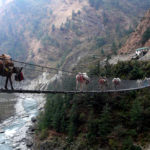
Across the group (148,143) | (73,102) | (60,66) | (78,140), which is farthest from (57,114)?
(60,66)

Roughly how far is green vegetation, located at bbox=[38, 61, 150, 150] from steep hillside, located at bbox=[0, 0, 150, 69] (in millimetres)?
27073

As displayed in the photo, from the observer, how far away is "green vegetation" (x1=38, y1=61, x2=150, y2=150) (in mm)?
10141

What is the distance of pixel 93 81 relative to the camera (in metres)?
9.42

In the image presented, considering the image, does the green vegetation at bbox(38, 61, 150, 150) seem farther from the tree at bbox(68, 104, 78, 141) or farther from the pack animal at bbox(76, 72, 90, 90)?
the pack animal at bbox(76, 72, 90, 90)

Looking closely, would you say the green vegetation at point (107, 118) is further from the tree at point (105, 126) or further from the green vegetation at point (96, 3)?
the green vegetation at point (96, 3)

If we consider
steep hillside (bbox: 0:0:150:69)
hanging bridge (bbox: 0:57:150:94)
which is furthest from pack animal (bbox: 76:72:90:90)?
steep hillside (bbox: 0:0:150:69)

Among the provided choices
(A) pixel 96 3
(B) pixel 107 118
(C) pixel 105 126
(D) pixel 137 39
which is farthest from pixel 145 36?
(A) pixel 96 3

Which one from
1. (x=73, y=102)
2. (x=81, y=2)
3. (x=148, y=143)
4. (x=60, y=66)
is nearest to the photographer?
(x=148, y=143)

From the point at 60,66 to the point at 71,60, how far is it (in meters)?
2.84

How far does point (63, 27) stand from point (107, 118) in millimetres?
50284

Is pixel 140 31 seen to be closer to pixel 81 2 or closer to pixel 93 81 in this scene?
pixel 93 81

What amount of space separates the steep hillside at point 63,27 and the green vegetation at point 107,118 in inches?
1066

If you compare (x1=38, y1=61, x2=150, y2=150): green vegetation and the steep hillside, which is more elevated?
the steep hillside

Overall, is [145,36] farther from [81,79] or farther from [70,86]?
[81,79]
